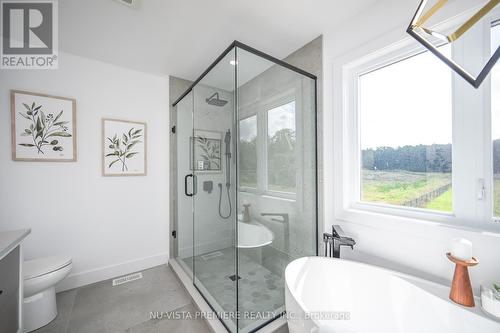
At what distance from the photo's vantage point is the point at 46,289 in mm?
1659

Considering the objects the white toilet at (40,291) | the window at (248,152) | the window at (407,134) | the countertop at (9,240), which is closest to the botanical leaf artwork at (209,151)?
the window at (248,152)

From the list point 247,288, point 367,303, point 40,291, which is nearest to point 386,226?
point 367,303

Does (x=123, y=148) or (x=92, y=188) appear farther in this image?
(x=123, y=148)

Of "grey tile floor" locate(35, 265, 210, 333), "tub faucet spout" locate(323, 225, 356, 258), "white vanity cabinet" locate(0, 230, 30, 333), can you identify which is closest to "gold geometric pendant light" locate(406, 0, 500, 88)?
"tub faucet spout" locate(323, 225, 356, 258)

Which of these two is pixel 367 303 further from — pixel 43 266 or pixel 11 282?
pixel 43 266

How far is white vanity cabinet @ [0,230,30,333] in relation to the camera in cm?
121

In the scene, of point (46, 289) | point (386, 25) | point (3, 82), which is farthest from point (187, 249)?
point (386, 25)

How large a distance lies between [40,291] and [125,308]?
0.65m

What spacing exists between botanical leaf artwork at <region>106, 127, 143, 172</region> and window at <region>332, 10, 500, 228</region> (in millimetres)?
2275

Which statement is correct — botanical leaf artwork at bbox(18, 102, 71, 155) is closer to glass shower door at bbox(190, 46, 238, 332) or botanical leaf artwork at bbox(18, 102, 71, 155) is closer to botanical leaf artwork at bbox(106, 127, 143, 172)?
botanical leaf artwork at bbox(106, 127, 143, 172)

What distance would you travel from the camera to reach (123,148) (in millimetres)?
2424

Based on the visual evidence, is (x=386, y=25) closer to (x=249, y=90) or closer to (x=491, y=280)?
(x=249, y=90)

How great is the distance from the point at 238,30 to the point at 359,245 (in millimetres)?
2120

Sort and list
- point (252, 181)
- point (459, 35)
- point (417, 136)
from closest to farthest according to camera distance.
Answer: point (459, 35) → point (417, 136) → point (252, 181)
